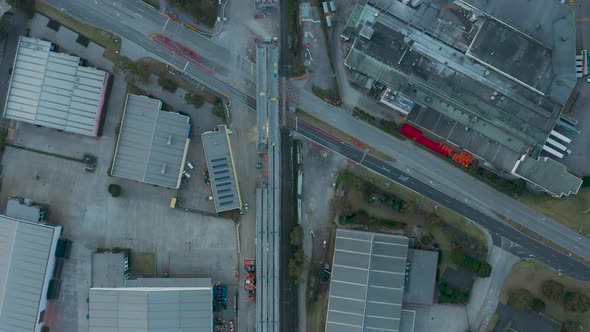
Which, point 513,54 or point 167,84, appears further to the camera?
point 167,84

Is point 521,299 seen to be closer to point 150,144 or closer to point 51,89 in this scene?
point 150,144

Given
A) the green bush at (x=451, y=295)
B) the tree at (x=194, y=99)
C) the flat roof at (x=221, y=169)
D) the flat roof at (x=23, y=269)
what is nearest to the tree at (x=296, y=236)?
the flat roof at (x=221, y=169)

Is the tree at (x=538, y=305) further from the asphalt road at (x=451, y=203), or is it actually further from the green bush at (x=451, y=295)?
the green bush at (x=451, y=295)

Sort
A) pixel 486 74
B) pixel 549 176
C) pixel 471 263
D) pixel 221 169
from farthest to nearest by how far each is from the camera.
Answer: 1. pixel 221 169
2. pixel 471 263
3. pixel 486 74
4. pixel 549 176

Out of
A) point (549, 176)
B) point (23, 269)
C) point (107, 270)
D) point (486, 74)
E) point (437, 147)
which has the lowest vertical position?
point (23, 269)

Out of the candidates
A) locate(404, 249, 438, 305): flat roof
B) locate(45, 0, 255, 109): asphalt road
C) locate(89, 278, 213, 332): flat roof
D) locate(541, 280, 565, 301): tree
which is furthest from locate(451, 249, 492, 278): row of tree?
locate(45, 0, 255, 109): asphalt road

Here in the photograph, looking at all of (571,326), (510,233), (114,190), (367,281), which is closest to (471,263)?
(510,233)

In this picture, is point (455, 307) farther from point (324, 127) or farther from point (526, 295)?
point (324, 127)

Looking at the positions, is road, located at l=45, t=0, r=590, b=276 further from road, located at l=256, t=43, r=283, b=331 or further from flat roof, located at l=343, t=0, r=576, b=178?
flat roof, located at l=343, t=0, r=576, b=178
